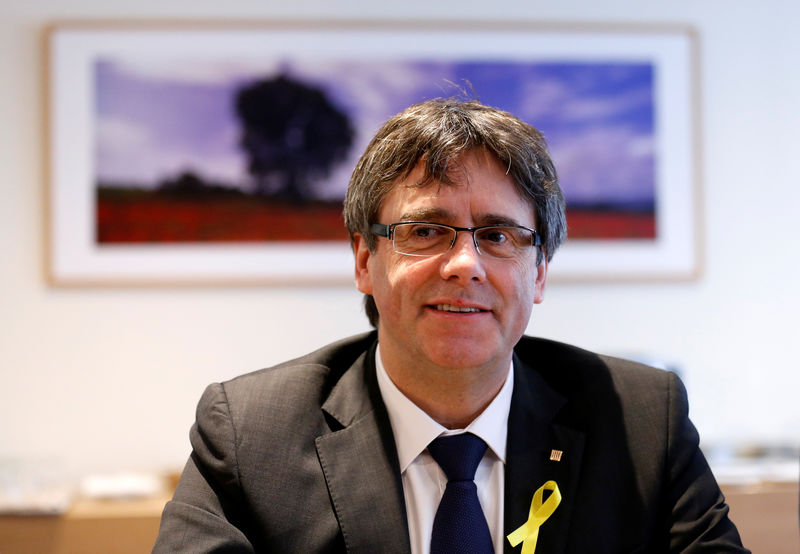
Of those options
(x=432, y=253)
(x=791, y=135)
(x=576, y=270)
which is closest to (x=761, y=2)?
(x=791, y=135)

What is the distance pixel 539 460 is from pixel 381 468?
34 cm

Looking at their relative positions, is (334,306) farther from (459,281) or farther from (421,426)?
(459,281)

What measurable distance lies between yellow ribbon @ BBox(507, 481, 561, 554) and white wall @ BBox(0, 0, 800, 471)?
166 cm

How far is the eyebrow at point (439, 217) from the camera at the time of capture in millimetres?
1629

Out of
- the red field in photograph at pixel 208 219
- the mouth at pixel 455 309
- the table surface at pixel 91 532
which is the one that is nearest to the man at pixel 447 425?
the mouth at pixel 455 309

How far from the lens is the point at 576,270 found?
10.8 ft

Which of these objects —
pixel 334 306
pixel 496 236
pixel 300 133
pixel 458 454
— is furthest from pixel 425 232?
pixel 300 133

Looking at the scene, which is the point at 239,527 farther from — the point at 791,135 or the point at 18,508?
the point at 791,135

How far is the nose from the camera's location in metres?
1.58

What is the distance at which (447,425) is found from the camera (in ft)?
5.75

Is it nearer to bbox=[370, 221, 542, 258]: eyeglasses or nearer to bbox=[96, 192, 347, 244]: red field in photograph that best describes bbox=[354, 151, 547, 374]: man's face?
bbox=[370, 221, 542, 258]: eyeglasses

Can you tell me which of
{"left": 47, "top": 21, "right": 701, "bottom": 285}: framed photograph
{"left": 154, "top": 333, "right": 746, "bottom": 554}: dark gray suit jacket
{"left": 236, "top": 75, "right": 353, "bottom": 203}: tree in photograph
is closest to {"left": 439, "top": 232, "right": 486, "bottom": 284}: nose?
{"left": 154, "top": 333, "right": 746, "bottom": 554}: dark gray suit jacket

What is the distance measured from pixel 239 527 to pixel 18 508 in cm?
150

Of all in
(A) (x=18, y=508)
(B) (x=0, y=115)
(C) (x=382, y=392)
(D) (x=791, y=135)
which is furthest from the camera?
(D) (x=791, y=135)
